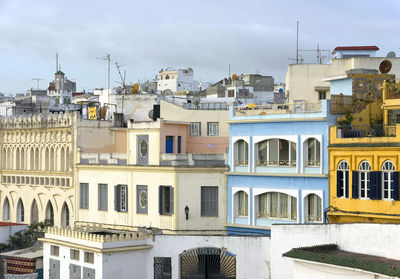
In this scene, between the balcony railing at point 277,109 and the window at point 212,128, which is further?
the window at point 212,128

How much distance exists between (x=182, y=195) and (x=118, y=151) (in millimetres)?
8715

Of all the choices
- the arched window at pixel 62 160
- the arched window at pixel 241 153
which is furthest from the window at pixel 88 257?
the arched window at pixel 62 160

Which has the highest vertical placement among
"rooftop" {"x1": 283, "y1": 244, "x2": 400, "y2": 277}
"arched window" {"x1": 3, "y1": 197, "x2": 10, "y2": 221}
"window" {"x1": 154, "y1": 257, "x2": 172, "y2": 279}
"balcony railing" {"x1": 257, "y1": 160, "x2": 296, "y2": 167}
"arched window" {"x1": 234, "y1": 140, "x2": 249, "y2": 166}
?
"arched window" {"x1": 234, "y1": 140, "x2": 249, "y2": 166}

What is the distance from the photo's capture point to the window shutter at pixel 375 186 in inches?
1211

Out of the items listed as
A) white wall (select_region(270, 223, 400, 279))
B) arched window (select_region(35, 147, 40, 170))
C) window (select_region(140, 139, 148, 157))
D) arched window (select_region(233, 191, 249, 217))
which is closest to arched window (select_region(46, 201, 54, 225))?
arched window (select_region(35, 147, 40, 170))

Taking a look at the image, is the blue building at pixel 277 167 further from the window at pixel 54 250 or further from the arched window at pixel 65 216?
the arched window at pixel 65 216

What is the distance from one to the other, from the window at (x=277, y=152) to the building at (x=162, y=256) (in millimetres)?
4385

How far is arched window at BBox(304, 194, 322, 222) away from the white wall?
14.1 ft

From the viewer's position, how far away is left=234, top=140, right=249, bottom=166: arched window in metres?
36.3

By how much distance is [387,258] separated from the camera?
25.1m

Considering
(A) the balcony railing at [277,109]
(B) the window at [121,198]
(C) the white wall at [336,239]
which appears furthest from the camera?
(B) the window at [121,198]

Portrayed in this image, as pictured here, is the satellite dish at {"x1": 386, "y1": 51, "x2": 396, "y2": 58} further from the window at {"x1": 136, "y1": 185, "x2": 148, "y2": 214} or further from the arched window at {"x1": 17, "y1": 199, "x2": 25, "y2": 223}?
the arched window at {"x1": 17, "y1": 199, "x2": 25, "y2": 223}

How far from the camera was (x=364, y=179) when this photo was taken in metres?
31.5

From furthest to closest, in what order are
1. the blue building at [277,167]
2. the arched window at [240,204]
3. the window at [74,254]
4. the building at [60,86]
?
the building at [60,86], the arched window at [240,204], the window at [74,254], the blue building at [277,167]
